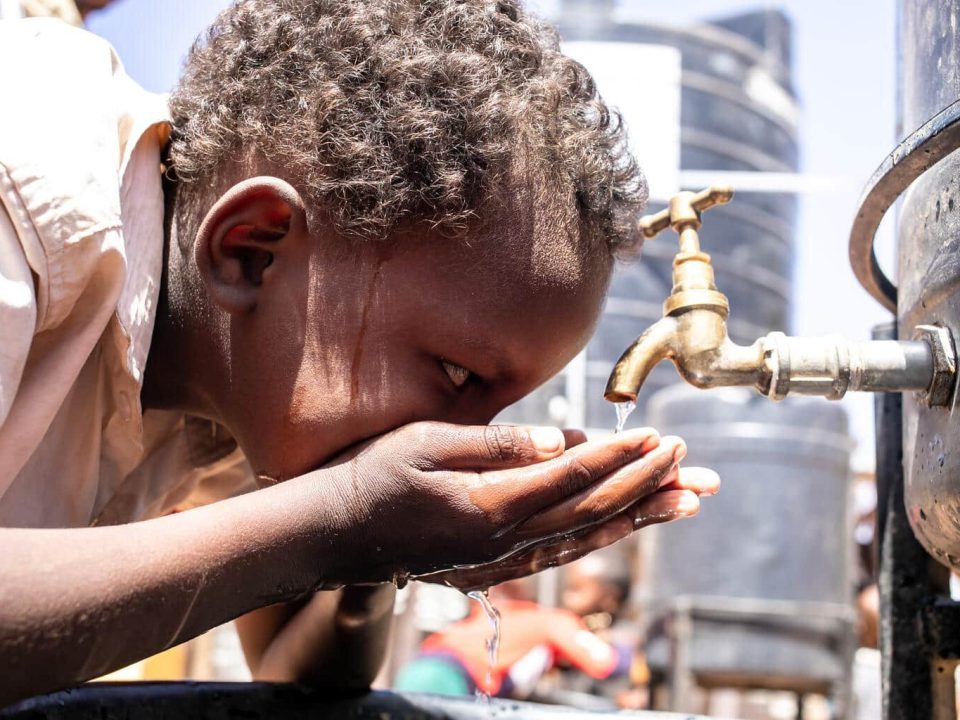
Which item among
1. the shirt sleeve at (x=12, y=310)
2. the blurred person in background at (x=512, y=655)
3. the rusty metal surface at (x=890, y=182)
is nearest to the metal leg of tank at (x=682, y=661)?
the blurred person in background at (x=512, y=655)

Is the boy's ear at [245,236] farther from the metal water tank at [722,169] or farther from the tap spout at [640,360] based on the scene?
the metal water tank at [722,169]

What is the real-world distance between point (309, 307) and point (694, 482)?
363 mm

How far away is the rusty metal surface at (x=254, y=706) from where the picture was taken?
89 cm

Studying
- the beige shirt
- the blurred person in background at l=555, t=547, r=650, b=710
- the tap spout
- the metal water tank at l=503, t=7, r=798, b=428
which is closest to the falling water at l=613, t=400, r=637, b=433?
the tap spout

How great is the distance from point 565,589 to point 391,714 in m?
3.49

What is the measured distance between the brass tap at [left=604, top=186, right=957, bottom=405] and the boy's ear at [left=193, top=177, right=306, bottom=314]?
32 centimetres

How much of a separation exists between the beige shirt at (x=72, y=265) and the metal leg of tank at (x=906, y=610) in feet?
2.49

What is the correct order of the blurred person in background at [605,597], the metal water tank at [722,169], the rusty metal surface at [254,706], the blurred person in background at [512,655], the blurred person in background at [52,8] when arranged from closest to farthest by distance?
the rusty metal surface at [254,706], the blurred person in background at [52,8], the blurred person in background at [512,655], the blurred person in background at [605,597], the metal water tank at [722,169]

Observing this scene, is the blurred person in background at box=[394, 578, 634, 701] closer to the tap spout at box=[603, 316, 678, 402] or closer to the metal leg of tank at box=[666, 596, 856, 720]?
the metal leg of tank at box=[666, 596, 856, 720]

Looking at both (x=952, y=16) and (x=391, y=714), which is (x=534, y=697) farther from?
(x=952, y=16)

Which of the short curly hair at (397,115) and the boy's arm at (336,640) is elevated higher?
the short curly hair at (397,115)

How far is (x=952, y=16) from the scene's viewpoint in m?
0.90

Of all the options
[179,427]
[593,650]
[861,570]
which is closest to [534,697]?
[593,650]

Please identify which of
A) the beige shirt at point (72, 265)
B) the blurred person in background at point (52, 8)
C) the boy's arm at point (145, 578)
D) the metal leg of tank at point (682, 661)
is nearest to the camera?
the boy's arm at point (145, 578)
